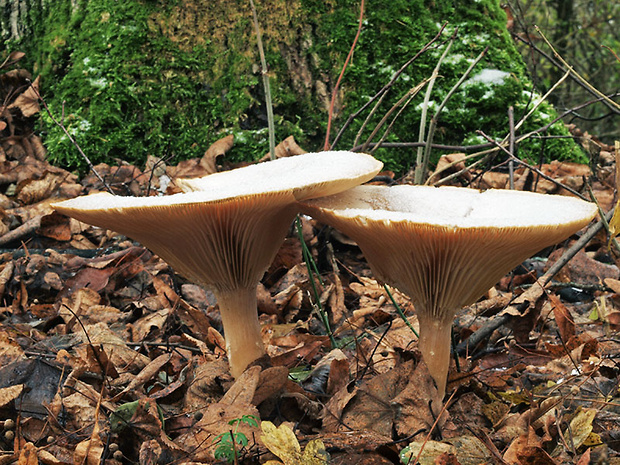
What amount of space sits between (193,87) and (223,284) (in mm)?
2604

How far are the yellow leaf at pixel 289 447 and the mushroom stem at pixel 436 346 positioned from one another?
0.50 metres

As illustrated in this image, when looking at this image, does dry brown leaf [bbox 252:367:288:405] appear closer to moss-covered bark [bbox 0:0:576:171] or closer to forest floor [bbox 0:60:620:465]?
forest floor [bbox 0:60:620:465]

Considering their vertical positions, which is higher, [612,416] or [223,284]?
[223,284]

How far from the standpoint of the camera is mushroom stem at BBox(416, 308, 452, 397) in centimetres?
178

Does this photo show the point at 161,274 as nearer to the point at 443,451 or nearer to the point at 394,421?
the point at 394,421

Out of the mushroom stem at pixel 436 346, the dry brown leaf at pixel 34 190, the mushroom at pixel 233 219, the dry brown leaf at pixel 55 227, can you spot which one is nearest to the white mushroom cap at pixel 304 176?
the mushroom at pixel 233 219

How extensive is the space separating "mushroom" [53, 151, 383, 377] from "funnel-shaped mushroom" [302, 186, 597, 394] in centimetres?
12

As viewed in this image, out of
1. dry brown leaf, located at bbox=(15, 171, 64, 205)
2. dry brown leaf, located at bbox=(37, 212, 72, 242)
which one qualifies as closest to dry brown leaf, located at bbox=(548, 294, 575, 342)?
dry brown leaf, located at bbox=(37, 212, 72, 242)

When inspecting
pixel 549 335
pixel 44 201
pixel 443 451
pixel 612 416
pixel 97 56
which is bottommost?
pixel 549 335

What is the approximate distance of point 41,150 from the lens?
4430 mm

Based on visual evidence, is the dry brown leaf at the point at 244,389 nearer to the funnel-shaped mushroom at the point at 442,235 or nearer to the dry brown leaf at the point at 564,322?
the funnel-shaped mushroom at the point at 442,235

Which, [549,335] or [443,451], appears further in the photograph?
[549,335]

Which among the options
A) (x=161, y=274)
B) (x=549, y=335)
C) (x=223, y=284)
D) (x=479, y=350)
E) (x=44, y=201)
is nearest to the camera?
(x=223, y=284)

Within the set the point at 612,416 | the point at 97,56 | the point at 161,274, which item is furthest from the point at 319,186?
the point at 97,56
